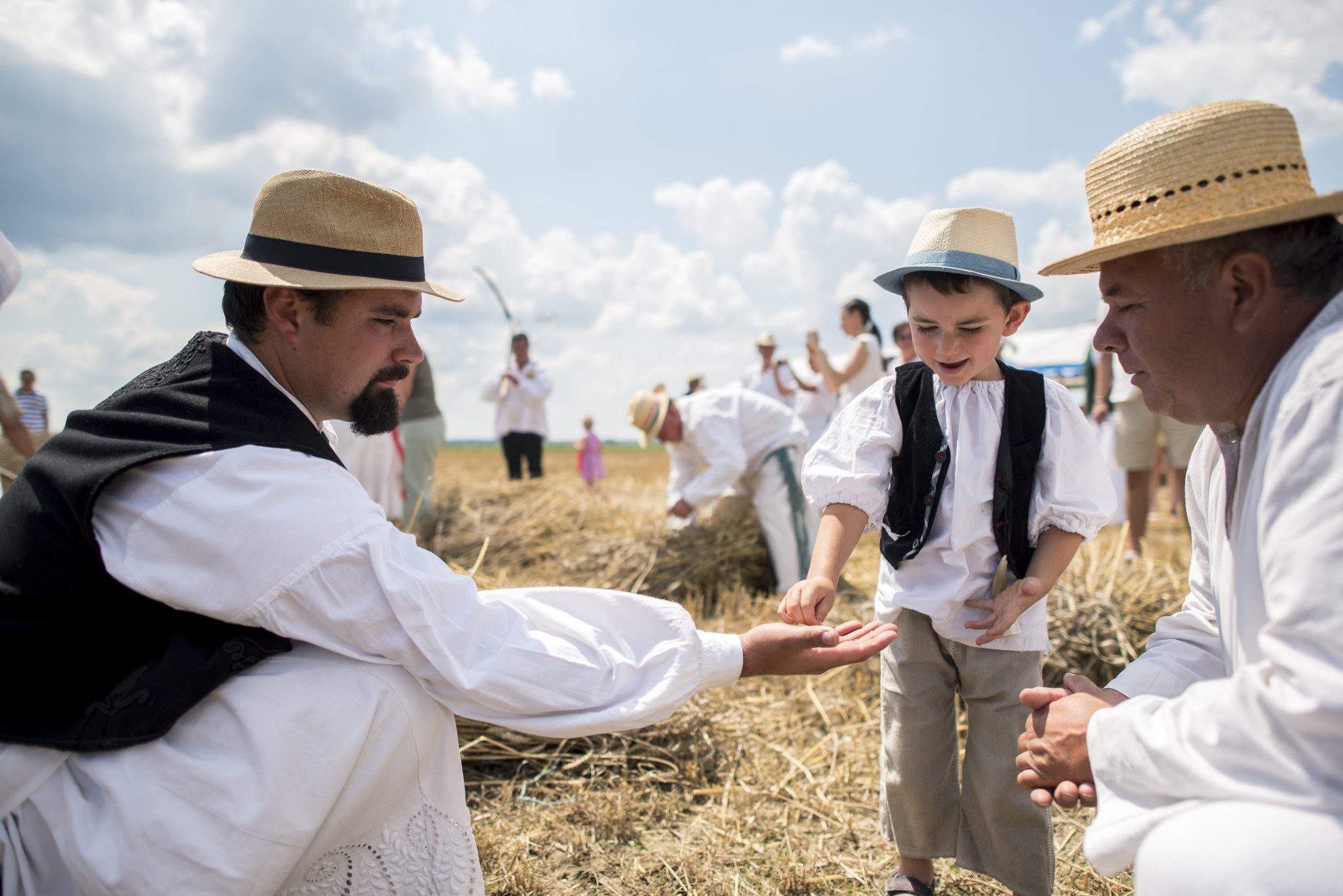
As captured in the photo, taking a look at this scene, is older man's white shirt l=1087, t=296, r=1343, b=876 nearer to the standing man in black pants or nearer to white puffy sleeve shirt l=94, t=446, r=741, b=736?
white puffy sleeve shirt l=94, t=446, r=741, b=736

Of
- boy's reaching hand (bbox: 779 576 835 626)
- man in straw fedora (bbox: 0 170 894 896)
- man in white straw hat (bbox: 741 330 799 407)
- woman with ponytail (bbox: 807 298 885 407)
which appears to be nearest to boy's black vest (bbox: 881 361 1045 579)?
boy's reaching hand (bbox: 779 576 835 626)

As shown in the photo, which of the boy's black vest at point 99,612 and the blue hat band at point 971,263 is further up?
the blue hat band at point 971,263

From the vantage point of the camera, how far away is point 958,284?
2.28 m

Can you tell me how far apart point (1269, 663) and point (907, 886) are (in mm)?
1480

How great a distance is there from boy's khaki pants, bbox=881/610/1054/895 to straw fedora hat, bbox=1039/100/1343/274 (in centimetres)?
123

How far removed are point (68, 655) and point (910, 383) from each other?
82.6 inches

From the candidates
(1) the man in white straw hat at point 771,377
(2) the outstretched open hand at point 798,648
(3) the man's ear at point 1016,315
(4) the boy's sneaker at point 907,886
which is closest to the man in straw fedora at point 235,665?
(2) the outstretched open hand at point 798,648

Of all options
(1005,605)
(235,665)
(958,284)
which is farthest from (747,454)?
(235,665)

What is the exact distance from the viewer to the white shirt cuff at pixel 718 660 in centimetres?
198

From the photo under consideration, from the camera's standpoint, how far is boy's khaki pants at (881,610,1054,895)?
7.31 ft

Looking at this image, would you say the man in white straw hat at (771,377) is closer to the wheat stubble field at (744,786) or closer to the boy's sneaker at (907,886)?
the wheat stubble field at (744,786)

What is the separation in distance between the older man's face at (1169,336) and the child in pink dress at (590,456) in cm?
1154

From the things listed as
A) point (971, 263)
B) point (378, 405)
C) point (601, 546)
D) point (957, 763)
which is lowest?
point (957, 763)

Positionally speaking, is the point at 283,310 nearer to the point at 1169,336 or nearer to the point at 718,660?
the point at 718,660
